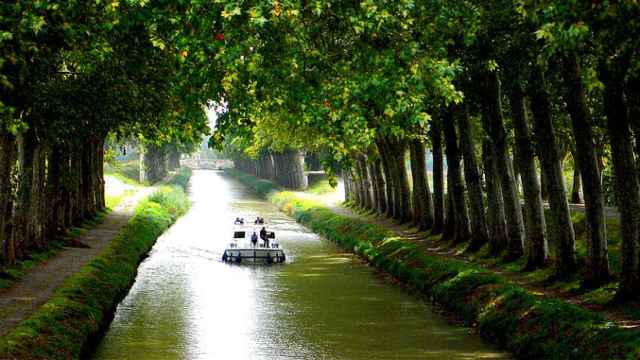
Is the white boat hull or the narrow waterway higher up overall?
the white boat hull

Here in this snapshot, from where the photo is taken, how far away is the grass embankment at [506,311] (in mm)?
20469

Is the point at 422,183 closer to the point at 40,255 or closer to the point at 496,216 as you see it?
the point at 496,216

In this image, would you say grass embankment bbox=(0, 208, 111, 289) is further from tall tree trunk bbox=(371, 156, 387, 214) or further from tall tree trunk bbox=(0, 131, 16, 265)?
tall tree trunk bbox=(371, 156, 387, 214)

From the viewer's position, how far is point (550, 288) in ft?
93.1

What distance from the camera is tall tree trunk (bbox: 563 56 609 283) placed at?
2550 centimetres

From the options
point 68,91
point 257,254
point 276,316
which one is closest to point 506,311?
point 276,316

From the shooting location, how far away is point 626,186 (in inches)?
928

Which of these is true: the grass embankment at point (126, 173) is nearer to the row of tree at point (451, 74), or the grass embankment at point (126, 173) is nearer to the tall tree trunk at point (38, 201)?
the tall tree trunk at point (38, 201)

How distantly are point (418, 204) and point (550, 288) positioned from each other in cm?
2640

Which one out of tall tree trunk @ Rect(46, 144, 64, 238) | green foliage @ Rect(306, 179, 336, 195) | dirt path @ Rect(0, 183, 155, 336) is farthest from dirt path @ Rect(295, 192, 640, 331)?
green foliage @ Rect(306, 179, 336, 195)

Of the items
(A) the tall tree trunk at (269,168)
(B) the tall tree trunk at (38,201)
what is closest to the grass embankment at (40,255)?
(B) the tall tree trunk at (38,201)

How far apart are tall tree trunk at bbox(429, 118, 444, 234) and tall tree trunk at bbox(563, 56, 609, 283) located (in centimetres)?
1610

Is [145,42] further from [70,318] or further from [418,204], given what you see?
[418,204]

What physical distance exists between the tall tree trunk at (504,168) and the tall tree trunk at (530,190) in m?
1.80
